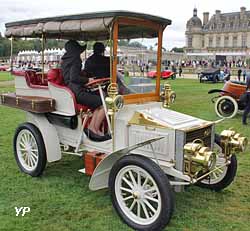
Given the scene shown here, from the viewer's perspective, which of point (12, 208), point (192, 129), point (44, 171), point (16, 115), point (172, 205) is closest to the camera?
point (172, 205)

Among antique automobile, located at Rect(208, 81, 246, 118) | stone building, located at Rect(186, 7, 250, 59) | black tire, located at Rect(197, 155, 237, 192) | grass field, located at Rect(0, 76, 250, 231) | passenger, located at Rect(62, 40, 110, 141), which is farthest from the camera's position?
stone building, located at Rect(186, 7, 250, 59)

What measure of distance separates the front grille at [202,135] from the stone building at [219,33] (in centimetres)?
9971

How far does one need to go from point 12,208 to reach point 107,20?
246 centimetres

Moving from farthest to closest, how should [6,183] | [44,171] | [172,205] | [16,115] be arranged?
[16,115] < [44,171] < [6,183] < [172,205]

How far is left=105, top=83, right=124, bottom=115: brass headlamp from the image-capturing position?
4.27 metres

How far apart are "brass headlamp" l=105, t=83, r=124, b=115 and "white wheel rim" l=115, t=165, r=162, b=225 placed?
2.32ft

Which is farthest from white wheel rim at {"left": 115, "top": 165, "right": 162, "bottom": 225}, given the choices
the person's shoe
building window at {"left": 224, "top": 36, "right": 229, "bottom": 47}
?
building window at {"left": 224, "top": 36, "right": 229, "bottom": 47}

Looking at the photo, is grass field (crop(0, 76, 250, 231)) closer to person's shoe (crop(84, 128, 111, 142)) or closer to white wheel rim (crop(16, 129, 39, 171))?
white wheel rim (crop(16, 129, 39, 171))

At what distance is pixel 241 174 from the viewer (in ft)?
19.2

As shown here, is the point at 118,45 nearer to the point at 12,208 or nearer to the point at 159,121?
the point at 159,121

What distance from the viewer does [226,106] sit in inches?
467

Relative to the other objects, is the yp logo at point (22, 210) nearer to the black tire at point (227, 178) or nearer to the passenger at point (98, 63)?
the passenger at point (98, 63)

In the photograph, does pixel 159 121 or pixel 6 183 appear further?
pixel 6 183

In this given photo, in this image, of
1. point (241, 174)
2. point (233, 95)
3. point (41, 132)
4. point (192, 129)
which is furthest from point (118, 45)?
point (233, 95)
